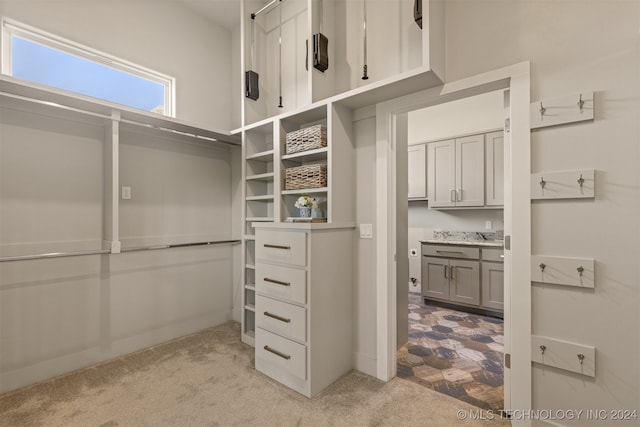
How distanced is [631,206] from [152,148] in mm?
3368

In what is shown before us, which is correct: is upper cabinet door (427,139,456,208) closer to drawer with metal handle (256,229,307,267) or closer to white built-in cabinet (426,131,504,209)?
white built-in cabinet (426,131,504,209)

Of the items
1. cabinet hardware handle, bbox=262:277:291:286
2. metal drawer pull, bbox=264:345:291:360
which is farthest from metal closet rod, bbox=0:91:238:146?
metal drawer pull, bbox=264:345:291:360

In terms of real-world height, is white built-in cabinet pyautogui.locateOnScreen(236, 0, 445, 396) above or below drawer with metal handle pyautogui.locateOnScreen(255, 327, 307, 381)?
above

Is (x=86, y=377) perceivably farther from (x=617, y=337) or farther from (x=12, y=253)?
(x=617, y=337)

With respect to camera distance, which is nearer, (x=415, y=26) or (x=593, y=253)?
(x=593, y=253)

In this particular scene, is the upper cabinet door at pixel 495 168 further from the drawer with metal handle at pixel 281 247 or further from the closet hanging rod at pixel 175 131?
the closet hanging rod at pixel 175 131

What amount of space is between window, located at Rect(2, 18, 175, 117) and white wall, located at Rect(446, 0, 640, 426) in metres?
3.00

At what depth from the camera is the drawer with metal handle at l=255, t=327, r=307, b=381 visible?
6.46ft

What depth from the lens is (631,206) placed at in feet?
4.46

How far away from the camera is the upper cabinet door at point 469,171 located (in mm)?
3916

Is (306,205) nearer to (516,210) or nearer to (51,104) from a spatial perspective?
(516,210)

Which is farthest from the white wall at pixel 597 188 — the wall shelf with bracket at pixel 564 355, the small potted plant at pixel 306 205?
the small potted plant at pixel 306 205

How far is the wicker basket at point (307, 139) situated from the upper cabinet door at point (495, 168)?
8.70 ft

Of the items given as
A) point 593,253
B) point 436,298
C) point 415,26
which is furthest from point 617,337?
point 436,298
